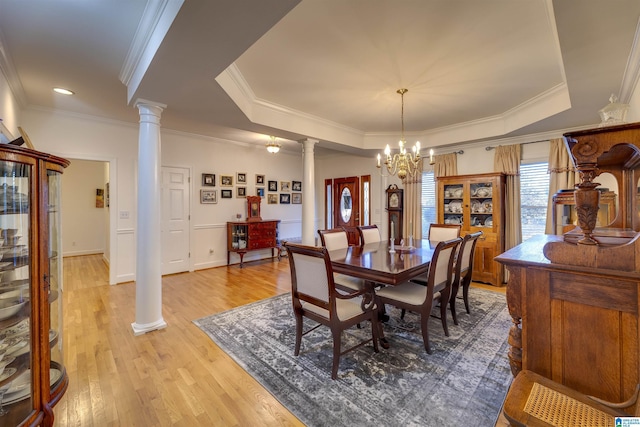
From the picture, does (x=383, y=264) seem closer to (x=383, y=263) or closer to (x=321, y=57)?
(x=383, y=263)

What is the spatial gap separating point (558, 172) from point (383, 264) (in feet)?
11.1

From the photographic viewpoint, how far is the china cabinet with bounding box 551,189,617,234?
117 inches

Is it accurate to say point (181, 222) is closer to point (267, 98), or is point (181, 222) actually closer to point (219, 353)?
point (267, 98)

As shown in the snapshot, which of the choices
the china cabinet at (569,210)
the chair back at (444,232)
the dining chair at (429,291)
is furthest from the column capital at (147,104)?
the china cabinet at (569,210)

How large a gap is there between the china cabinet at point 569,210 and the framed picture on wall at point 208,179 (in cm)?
563

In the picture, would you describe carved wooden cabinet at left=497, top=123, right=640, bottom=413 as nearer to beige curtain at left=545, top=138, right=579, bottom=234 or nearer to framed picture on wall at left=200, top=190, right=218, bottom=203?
beige curtain at left=545, top=138, right=579, bottom=234

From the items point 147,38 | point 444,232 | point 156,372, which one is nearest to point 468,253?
point 444,232

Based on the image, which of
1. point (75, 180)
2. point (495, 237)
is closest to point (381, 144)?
point (495, 237)

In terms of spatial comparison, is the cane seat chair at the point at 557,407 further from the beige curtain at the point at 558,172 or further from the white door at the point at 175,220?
the white door at the point at 175,220

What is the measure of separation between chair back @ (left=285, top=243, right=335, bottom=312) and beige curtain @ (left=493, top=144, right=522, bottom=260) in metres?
3.79

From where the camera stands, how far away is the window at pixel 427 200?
532cm

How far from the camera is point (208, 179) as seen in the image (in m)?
5.41

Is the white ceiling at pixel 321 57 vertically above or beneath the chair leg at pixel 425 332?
above

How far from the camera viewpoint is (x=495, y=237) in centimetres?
427
